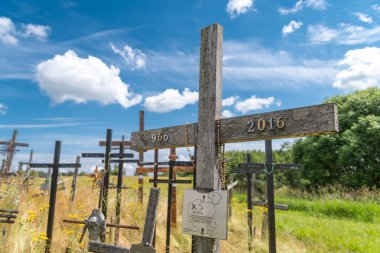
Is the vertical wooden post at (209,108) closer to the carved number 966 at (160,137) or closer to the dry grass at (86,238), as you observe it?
the carved number 966 at (160,137)

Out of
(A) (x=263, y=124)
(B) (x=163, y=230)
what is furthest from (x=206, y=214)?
(B) (x=163, y=230)

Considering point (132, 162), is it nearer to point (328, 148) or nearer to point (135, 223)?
point (135, 223)

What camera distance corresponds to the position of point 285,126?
2506 millimetres

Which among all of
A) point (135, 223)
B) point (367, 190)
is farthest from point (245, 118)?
point (367, 190)

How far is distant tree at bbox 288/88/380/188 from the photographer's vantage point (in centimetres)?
1786

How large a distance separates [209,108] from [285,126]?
802 mm

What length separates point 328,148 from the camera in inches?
787

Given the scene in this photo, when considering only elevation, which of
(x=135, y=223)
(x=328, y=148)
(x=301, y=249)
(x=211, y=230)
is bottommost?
(x=301, y=249)

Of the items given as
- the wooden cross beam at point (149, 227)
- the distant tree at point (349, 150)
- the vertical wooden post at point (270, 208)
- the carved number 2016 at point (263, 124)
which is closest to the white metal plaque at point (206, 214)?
the carved number 2016 at point (263, 124)

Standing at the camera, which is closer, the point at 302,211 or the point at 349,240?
the point at 349,240

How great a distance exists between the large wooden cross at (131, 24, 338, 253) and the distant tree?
17.6 m

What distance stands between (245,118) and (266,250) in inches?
241

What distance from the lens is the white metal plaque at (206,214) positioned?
273cm

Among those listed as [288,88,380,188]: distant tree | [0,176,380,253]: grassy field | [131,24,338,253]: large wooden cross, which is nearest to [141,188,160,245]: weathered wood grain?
[131,24,338,253]: large wooden cross
